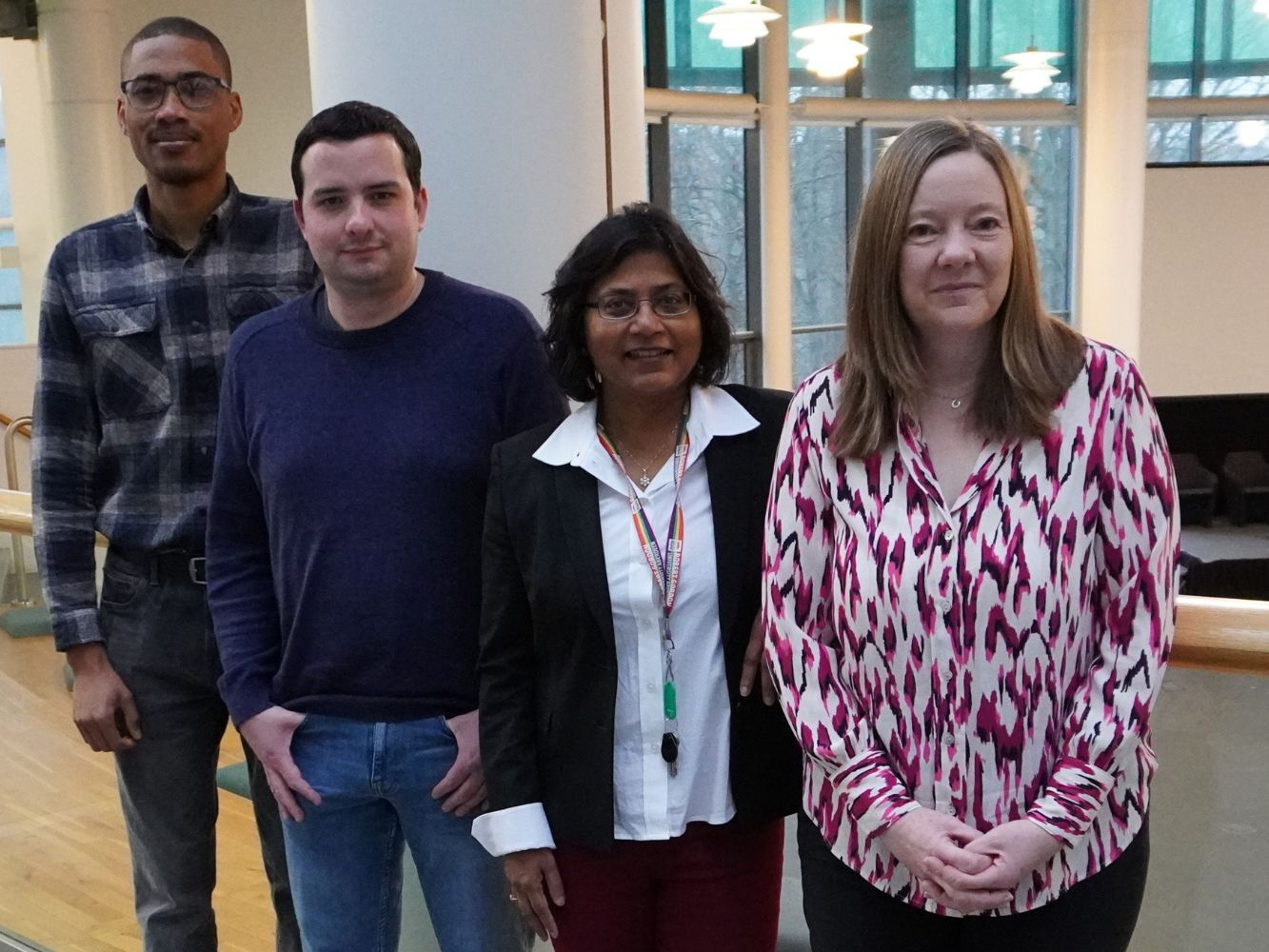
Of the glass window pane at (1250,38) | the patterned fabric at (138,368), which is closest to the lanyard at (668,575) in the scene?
the patterned fabric at (138,368)

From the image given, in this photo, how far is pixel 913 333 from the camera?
1.76 metres

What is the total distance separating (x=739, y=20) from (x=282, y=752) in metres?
7.90

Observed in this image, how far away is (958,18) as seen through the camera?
44.4ft

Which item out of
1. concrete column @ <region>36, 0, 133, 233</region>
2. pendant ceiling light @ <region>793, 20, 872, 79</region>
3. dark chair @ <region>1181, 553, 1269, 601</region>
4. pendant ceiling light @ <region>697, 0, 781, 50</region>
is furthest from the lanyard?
pendant ceiling light @ <region>793, 20, 872, 79</region>

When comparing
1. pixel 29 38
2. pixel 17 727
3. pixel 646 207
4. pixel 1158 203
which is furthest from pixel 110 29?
pixel 1158 203

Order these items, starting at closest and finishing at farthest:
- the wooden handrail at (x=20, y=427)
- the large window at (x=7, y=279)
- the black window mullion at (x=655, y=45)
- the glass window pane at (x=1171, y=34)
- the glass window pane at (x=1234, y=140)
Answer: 1. the wooden handrail at (x=20, y=427)
2. the large window at (x=7, y=279)
3. the black window mullion at (x=655, y=45)
4. the glass window pane at (x=1171, y=34)
5. the glass window pane at (x=1234, y=140)

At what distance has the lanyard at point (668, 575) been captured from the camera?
191cm

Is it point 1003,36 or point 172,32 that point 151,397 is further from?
point 1003,36

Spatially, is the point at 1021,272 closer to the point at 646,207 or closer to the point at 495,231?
the point at 646,207

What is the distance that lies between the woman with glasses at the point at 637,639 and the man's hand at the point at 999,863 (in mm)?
362

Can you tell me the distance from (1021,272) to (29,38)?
30.5 ft

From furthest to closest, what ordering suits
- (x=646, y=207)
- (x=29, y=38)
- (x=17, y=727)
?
(x=29, y=38) < (x=17, y=727) < (x=646, y=207)

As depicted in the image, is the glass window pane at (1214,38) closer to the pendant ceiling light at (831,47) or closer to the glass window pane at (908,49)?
the glass window pane at (908,49)

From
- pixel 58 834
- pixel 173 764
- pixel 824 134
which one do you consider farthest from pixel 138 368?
pixel 824 134
